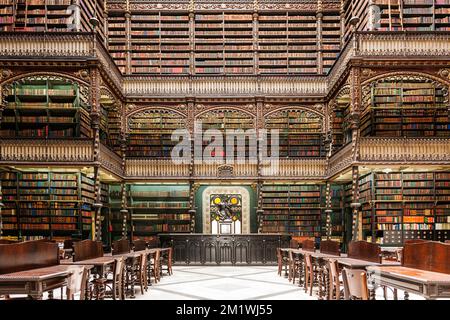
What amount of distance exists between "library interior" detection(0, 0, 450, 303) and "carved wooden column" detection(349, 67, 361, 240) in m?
0.03

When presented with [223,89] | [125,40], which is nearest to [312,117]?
[223,89]

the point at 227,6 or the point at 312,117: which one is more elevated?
the point at 227,6

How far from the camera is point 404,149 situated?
409 inches

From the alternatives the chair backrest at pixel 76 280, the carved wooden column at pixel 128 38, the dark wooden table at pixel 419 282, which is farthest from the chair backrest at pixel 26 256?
the carved wooden column at pixel 128 38

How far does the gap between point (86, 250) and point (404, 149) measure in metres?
7.52

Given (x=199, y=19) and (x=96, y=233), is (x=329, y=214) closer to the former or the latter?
(x=96, y=233)

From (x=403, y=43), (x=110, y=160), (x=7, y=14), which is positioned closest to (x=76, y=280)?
(x=110, y=160)

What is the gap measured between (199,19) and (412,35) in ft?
23.0

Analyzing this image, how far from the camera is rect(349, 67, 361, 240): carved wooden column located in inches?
405

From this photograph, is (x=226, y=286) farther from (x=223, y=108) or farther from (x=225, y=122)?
(x=225, y=122)

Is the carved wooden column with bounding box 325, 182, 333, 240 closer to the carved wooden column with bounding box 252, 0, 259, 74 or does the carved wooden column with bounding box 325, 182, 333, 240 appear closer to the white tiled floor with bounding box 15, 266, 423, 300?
the white tiled floor with bounding box 15, 266, 423, 300

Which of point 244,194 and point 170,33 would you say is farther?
point 170,33

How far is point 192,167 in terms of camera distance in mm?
13352
